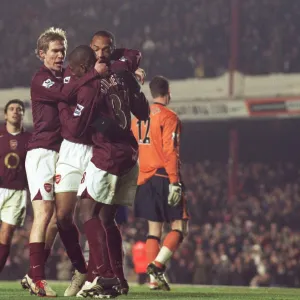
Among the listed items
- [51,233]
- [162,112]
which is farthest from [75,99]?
[162,112]

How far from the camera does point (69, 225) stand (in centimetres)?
770

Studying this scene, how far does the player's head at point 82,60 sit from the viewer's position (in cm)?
732

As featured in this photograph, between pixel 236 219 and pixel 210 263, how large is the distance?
2.54 meters

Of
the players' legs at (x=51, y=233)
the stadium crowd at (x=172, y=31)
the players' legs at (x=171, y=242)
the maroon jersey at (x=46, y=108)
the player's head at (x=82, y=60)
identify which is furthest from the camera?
the stadium crowd at (x=172, y=31)

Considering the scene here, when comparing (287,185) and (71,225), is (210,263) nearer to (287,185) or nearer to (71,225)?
(287,185)

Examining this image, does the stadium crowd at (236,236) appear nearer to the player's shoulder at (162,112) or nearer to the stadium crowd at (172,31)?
the stadium crowd at (172,31)

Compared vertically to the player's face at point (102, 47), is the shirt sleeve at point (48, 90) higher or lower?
lower

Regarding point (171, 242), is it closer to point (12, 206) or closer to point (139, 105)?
point (12, 206)

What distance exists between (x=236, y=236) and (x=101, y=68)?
13116 millimetres

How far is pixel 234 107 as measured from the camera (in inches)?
1019

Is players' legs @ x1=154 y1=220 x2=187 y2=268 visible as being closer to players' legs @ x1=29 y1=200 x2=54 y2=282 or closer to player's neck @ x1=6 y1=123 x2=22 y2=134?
player's neck @ x1=6 y1=123 x2=22 y2=134

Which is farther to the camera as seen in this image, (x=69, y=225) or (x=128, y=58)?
(x=128, y=58)

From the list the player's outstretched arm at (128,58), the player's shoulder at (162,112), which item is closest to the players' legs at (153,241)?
the player's shoulder at (162,112)

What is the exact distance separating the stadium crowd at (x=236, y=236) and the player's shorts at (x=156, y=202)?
8.25 metres
